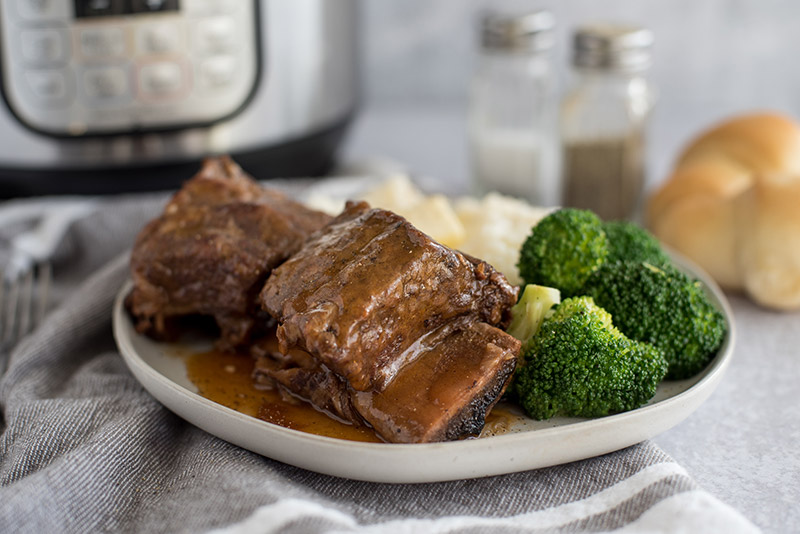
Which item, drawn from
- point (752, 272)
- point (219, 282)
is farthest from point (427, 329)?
point (752, 272)

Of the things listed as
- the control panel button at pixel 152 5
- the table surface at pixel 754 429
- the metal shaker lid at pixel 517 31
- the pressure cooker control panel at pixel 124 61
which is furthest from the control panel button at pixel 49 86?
the metal shaker lid at pixel 517 31

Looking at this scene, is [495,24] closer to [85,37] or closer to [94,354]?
[85,37]

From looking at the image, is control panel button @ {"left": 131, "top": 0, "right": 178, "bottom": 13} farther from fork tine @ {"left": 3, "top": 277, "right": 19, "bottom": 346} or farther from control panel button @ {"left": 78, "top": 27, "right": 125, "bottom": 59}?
fork tine @ {"left": 3, "top": 277, "right": 19, "bottom": 346}

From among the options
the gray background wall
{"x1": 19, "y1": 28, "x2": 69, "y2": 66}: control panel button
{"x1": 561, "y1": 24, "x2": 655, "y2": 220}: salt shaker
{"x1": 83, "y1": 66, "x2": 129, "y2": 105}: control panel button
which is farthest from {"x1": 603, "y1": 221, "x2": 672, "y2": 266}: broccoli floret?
the gray background wall

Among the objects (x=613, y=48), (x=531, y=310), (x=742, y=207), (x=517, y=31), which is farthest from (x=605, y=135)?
(x=531, y=310)

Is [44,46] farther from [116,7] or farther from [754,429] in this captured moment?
[754,429]

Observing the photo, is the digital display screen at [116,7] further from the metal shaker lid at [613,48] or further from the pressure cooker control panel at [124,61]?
the metal shaker lid at [613,48]
